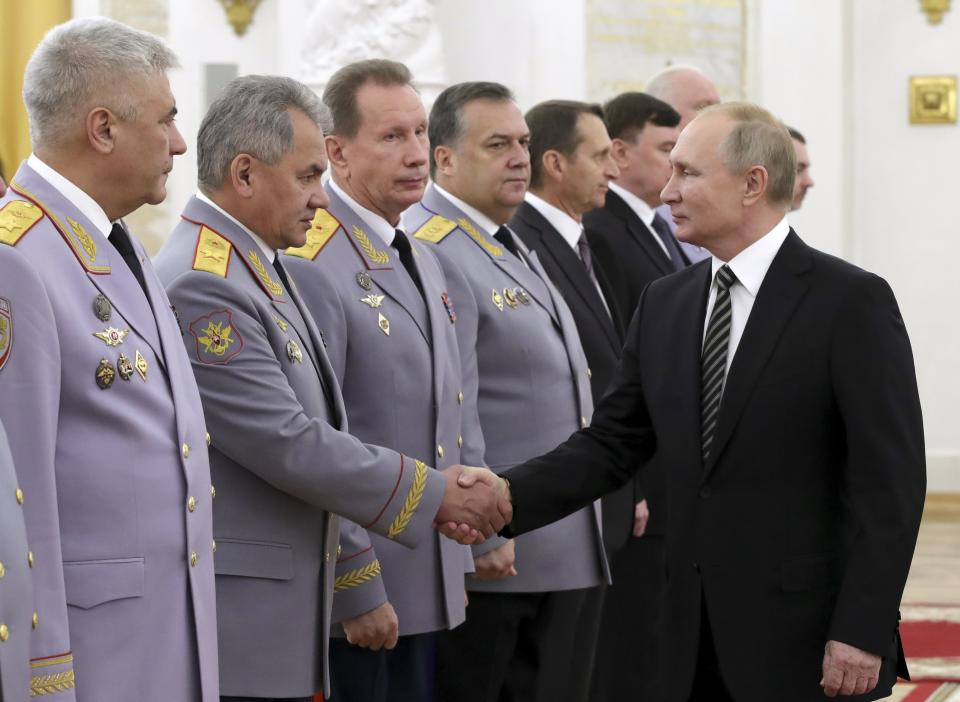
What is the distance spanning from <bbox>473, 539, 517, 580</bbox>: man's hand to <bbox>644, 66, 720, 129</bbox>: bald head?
8.37 ft

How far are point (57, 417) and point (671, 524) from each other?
110 cm

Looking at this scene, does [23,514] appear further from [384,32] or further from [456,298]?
[384,32]

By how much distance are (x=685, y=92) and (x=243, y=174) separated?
120 inches

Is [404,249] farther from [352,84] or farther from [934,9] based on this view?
[934,9]

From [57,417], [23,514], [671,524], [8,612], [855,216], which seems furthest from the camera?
[855,216]

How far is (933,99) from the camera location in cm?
785

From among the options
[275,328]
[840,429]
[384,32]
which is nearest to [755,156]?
[840,429]

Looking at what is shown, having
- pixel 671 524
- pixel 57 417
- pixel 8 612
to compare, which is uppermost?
pixel 57 417

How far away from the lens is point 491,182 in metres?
3.44

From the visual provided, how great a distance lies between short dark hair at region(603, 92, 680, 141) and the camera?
470cm

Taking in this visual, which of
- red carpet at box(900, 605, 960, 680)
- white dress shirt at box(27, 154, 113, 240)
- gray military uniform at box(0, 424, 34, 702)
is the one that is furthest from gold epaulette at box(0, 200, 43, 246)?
red carpet at box(900, 605, 960, 680)

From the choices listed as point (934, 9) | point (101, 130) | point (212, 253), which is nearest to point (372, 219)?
point (212, 253)

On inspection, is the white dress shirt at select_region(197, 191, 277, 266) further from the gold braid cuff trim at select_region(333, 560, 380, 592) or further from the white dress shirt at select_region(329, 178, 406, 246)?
the gold braid cuff trim at select_region(333, 560, 380, 592)

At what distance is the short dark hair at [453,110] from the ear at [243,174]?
1033mm
